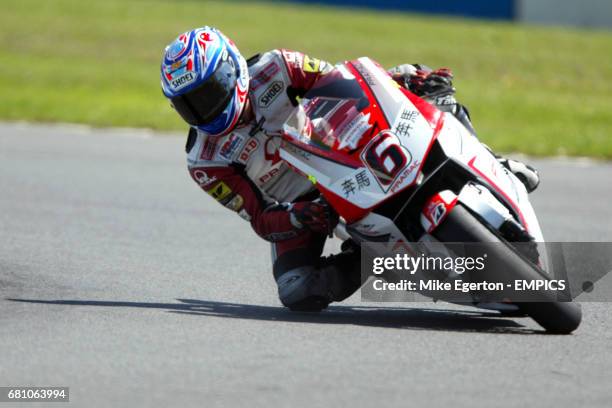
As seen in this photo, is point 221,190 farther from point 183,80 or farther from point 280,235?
point 183,80

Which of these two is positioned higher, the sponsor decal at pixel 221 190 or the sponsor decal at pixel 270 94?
the sponsor decal at pixel 270 94

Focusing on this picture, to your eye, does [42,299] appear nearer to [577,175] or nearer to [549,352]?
[549,352]

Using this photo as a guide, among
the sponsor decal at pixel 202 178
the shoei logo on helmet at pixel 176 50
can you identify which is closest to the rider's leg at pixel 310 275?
the sponsor decal at pixel 202 178

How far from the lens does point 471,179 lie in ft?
19.6

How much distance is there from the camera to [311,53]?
2428 cm

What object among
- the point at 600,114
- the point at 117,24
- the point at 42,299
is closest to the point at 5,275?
the point at 42,299

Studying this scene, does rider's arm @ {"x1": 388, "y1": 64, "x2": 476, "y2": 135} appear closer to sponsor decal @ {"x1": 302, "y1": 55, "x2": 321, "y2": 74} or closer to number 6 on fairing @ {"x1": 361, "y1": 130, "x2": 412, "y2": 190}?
sponsor decal @ {"x1": 302, "y1": 55, "x2": 321, "y2": 74}

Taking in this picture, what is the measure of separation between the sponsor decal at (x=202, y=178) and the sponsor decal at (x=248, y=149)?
0.68 feet

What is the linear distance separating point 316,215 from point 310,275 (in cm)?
72

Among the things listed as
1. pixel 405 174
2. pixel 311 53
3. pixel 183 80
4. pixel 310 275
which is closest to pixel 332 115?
pixel 405 174

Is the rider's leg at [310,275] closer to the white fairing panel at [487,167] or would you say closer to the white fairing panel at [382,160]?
the white fairing panel at [382,160]

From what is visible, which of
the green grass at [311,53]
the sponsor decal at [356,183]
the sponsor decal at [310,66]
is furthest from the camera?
the green grass at [311,53]

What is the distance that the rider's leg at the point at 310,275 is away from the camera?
6.76 meters

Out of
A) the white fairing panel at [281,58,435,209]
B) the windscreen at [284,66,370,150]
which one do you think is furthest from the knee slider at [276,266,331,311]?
the windscreen at [284,66,370,150]
